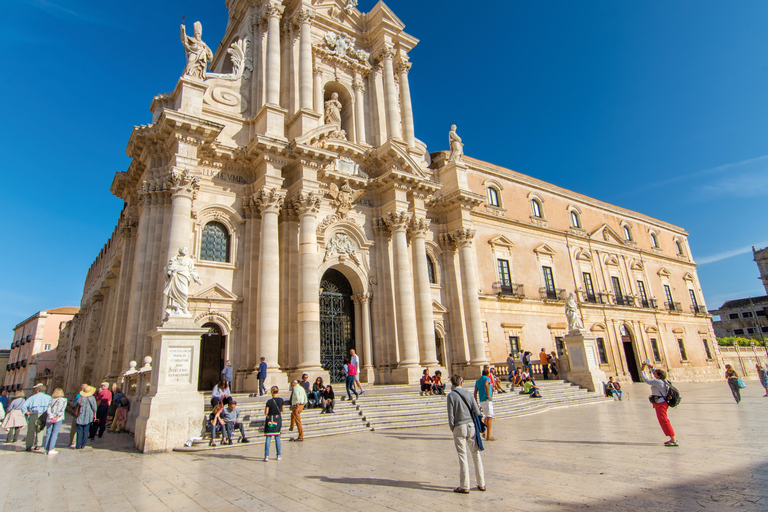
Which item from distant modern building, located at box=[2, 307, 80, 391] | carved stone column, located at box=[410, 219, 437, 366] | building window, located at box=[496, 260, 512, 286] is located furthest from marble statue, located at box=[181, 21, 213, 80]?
distant modern building, located at box=[2, 307, 80, 391]

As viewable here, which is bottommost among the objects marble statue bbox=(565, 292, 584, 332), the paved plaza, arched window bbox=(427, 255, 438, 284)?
the paved plaza

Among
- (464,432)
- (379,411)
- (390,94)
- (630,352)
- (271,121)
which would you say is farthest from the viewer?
(630,352)

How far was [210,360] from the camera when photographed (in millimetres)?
17266

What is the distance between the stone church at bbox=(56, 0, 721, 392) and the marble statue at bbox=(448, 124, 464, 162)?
0.09 metres

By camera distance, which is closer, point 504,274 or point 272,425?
point 272,425

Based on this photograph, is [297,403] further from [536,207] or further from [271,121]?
[536,207]

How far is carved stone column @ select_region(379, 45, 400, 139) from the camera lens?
23.4m

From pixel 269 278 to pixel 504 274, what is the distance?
16.5 metres

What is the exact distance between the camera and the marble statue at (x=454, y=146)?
2574 centimetres

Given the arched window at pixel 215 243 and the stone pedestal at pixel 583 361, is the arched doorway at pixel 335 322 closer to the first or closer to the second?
the arched window at pixel 215 243

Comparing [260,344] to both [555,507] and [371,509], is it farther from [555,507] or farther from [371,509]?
[555,507]

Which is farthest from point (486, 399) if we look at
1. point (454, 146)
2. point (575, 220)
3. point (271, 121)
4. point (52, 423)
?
point (575, 220)

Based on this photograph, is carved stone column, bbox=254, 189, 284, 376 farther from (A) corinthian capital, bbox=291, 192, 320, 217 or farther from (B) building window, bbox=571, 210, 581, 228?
(B) building window, bbox=571, 210, 581, 228

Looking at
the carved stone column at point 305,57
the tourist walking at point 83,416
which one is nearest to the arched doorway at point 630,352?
the carved stone column at point 305,57
